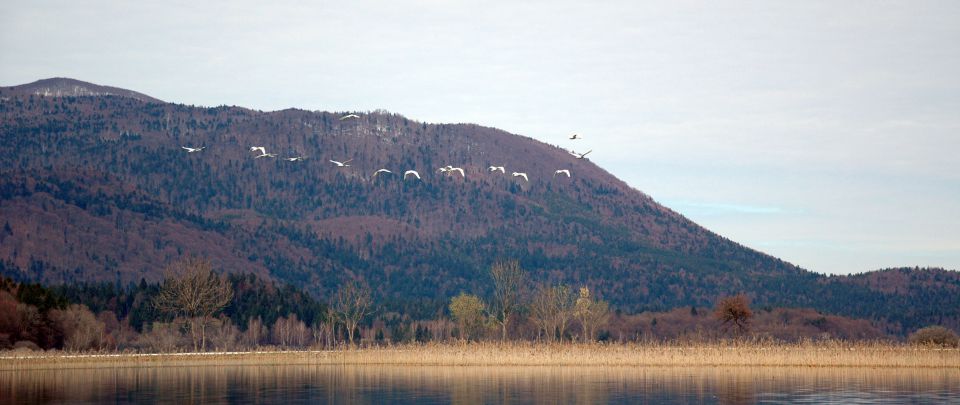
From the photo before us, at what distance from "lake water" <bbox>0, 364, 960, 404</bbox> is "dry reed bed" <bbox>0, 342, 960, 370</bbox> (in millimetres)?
3296

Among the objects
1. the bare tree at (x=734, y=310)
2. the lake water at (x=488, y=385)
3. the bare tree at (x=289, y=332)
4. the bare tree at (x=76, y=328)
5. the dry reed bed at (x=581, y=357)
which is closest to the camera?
the lake water at (x=488, y=385)

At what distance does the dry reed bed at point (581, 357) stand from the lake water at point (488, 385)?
330 centimetres

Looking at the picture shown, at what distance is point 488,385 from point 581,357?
2388 centimetres

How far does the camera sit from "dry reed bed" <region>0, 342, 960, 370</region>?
8350cm

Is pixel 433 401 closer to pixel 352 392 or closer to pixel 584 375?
pixel 352 392

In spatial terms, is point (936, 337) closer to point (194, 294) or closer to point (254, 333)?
point (194, 294)

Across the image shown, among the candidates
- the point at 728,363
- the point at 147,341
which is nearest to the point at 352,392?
the point at 728,363

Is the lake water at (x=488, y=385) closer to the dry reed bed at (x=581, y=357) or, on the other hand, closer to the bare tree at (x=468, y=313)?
the dry reed bed at (x=581, y=357)

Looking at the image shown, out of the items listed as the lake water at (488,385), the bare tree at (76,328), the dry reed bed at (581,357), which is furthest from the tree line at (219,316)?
the lake water at (488,385)

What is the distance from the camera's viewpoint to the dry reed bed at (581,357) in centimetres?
8350

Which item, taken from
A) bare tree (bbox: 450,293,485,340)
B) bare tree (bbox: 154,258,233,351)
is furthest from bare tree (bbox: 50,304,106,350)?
bare tree (bbox: 450,293,485,340)

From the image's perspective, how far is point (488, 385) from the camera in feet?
226

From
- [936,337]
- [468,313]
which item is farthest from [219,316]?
[936,337]

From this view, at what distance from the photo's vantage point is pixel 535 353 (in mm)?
93062
